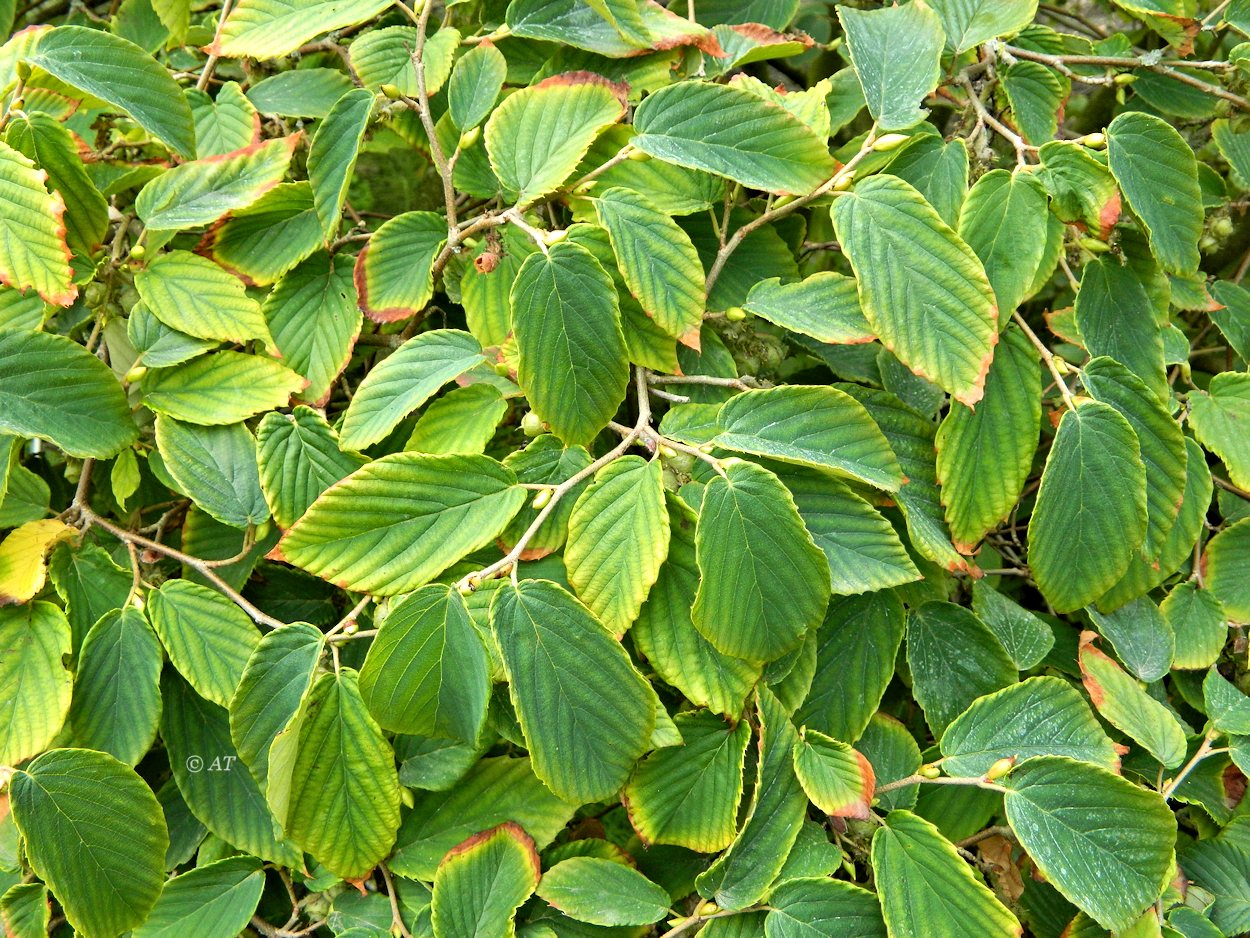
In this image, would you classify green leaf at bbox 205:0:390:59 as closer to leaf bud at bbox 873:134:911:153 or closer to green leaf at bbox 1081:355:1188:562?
leaf bud at bbox 873:134:911:153

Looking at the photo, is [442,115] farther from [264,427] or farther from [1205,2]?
[1205,2]

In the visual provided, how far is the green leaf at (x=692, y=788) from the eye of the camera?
817 millimetres

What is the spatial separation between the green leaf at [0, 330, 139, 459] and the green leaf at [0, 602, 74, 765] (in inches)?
6.1

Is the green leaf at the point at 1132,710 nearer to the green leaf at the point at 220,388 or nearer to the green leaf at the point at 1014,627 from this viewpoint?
the green leaf at the point at 1014,627

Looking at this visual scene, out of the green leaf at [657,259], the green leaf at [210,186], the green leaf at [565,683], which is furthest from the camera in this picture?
the green leaf at [210,186]

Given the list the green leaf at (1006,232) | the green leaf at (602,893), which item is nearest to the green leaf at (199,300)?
the green leaf at (602,893)

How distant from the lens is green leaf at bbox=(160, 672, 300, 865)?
0.88m

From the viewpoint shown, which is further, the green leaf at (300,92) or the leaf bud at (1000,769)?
the green leaf at (300,92)

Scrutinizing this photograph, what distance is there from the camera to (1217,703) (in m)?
0.97

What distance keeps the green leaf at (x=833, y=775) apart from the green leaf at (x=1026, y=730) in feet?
0.31

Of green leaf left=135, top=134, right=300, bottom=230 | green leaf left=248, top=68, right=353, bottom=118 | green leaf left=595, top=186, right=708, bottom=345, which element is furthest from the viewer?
green leaf left=248, top=68, right=353, bottom=118

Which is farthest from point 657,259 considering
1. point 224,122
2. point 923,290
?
point 224,122

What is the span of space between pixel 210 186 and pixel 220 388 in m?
0.21

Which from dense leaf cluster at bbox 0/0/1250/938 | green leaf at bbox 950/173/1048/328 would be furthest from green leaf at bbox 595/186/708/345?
green leaf at bbox 950/173/1048/328
